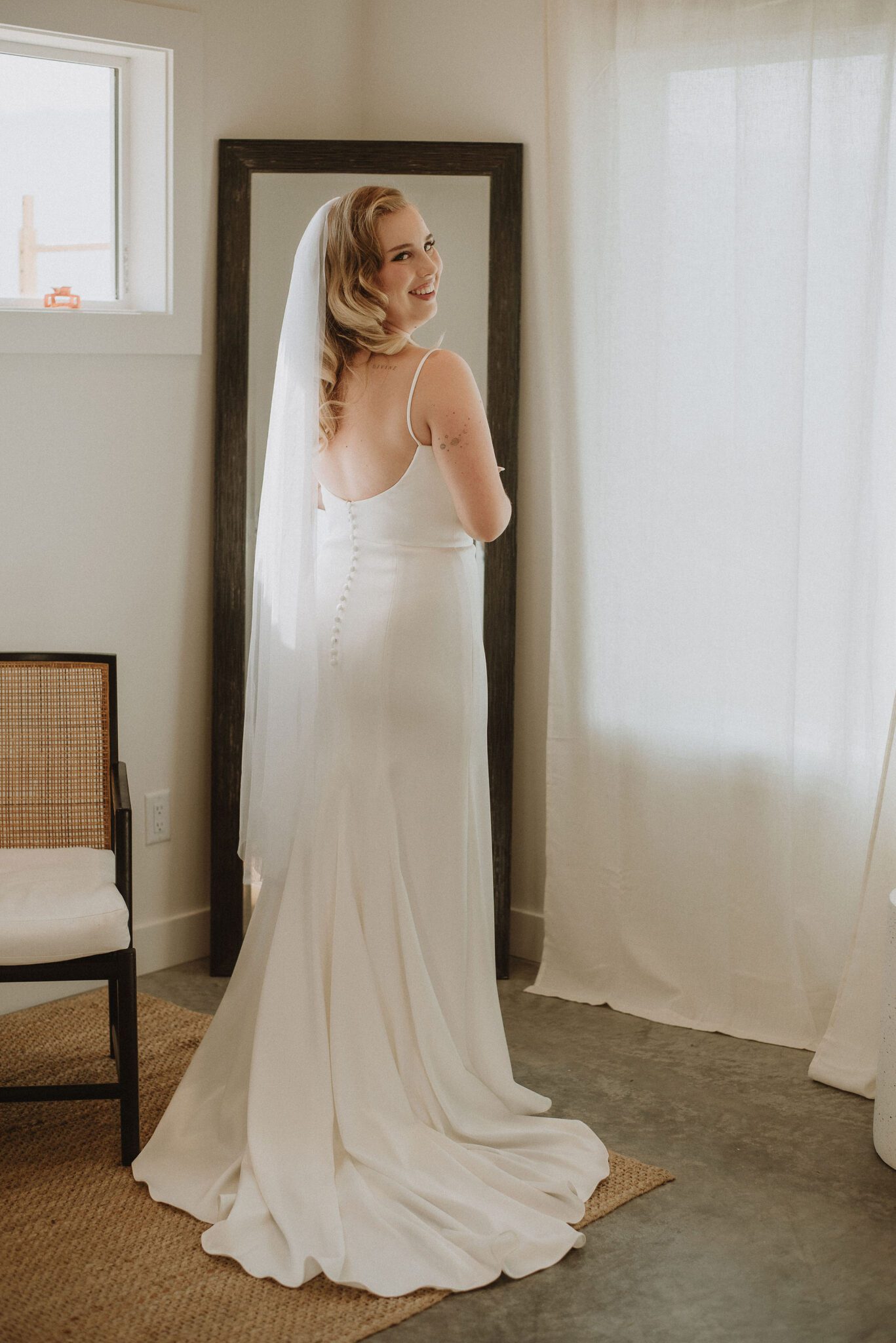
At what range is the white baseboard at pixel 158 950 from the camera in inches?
133

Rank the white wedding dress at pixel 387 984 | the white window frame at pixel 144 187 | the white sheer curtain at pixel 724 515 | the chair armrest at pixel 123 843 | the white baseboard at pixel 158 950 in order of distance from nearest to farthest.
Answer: the white wedding dress at pixel 387 984 < the chair armrest at pixel 123 843 < the white sheer curtain at pixel 724 515 < the white window frame at pixel 144 187 < the white baseboard at pixel 158 950

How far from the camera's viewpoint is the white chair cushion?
2.41 meters

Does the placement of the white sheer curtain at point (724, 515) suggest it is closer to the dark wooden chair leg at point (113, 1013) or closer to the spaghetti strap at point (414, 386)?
the spaghetti strap at point (414, 386)

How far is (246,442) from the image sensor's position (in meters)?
3.54

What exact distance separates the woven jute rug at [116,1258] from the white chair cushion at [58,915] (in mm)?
429

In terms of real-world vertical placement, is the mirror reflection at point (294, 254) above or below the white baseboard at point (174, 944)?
above

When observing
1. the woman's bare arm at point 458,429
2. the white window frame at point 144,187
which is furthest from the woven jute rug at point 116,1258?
the white window frame at point 144,187

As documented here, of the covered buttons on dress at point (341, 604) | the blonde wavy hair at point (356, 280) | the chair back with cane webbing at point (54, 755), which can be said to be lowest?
the chair back with cane webbing at point (54, 755)

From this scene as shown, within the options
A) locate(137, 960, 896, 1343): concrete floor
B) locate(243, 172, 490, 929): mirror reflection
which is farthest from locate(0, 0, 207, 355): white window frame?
locate(137, 960, 896, 1343): concrete floor

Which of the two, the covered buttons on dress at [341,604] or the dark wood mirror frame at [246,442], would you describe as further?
the dark wood mirror frame at [246,442]

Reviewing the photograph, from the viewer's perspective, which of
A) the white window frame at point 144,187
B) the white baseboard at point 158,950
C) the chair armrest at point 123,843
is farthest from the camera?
the white baseboard at point 158,950

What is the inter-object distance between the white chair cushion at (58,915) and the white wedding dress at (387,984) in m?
0.28

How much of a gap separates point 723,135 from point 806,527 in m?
0.92

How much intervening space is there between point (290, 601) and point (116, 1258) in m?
1.14
